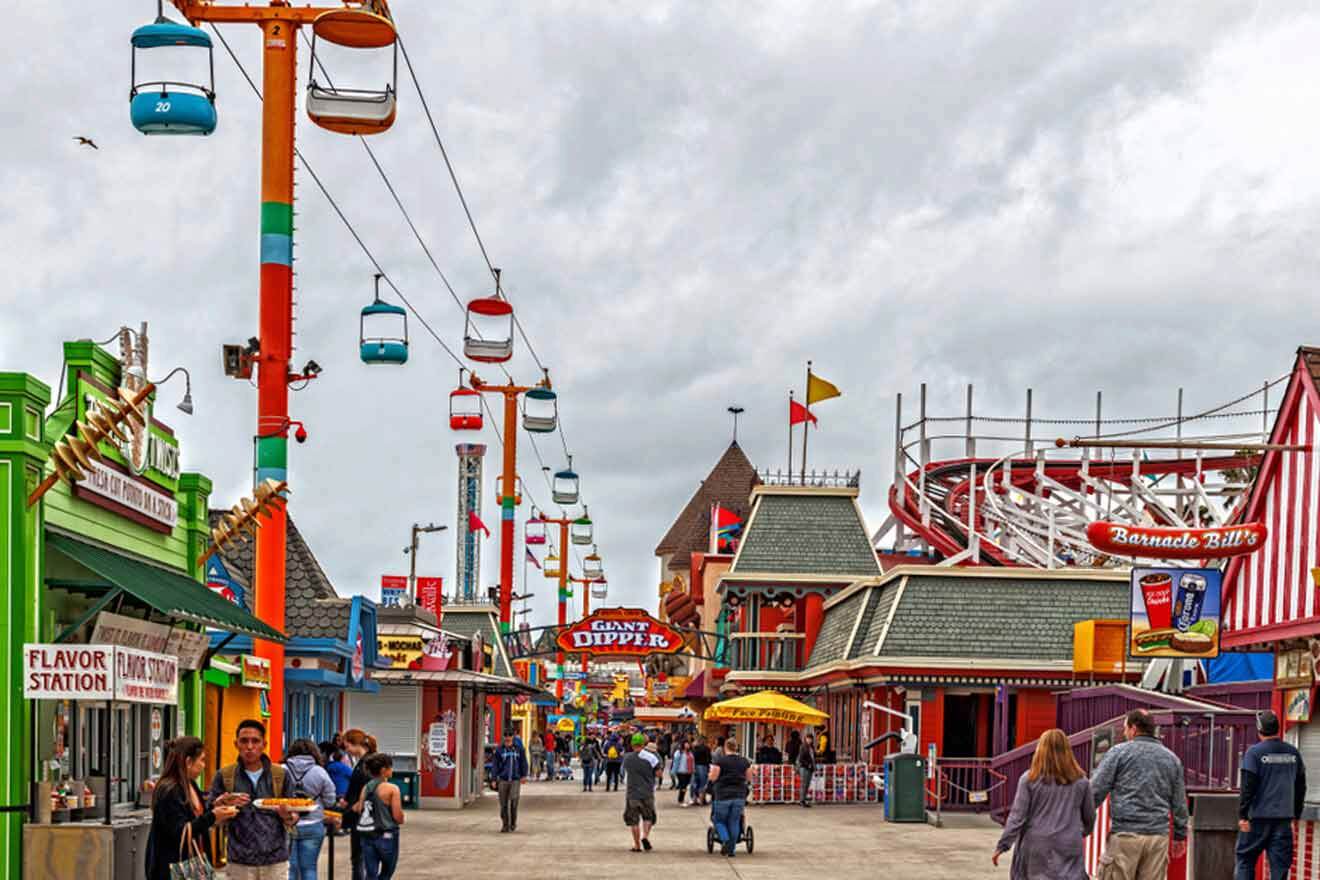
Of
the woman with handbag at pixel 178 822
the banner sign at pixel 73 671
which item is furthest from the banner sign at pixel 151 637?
the woman with handbag at pixel 178 822

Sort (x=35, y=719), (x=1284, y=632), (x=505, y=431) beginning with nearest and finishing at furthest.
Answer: (x=35, y=719)
(x=1284, y=632)
(x=505, y=431)

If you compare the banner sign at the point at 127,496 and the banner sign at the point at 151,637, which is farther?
the banner sign at the point at 151,637

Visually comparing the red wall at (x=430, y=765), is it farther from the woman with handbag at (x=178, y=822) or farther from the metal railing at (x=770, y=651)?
the woman with handbag at (x=178, y=822)

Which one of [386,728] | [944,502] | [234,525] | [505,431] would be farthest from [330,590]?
[944,502]

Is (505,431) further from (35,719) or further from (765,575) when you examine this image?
(35,719)

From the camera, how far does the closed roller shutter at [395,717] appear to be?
36.8 m

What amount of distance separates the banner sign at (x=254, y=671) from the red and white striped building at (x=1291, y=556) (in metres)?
9.98

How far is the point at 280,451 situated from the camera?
58.9 feet

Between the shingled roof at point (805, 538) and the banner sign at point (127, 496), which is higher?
the banner sign at point (127, 496)

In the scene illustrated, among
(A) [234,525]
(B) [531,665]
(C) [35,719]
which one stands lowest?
(B) [531,665]

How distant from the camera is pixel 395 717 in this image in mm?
36906

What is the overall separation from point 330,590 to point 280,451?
43.9 feet

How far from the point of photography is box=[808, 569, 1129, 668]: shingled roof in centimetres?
3750

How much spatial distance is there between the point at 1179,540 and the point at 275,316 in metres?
9.24
